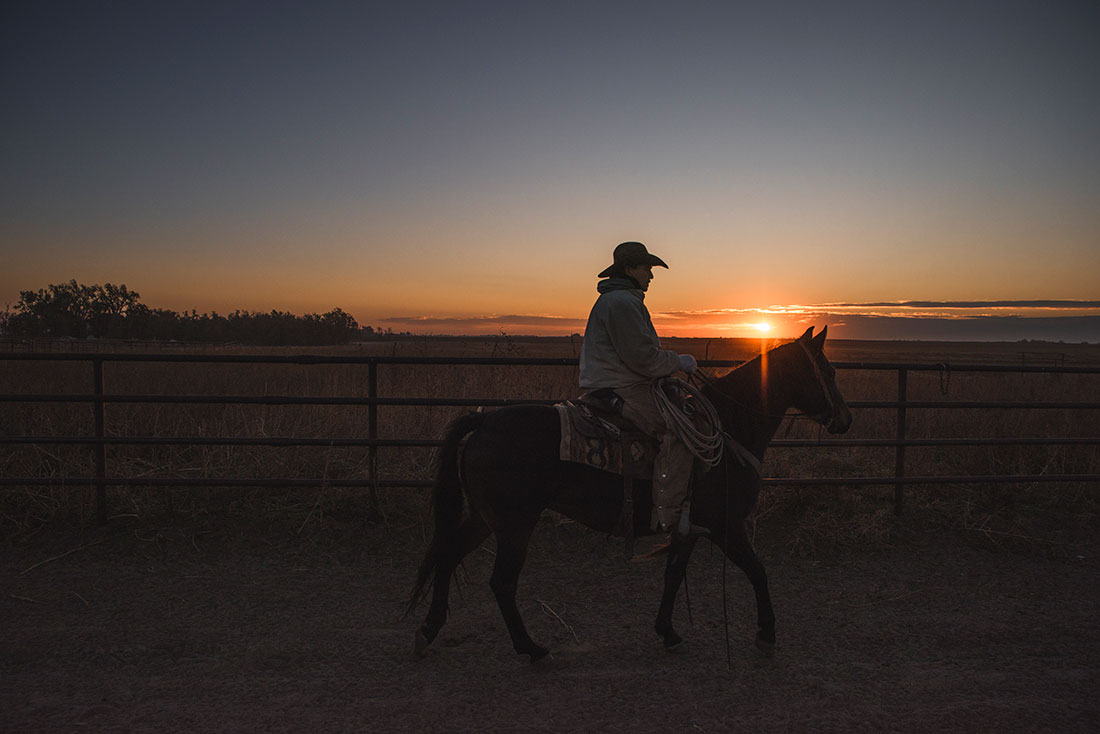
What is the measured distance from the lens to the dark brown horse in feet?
11.7

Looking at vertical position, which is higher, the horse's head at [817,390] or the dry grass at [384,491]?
the horse's head at [817,390]

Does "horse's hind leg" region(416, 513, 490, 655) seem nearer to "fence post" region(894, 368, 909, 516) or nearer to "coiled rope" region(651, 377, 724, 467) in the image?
"coiled rope" region(651, 377, 724, 467)

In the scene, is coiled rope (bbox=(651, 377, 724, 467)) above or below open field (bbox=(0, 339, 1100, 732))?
above

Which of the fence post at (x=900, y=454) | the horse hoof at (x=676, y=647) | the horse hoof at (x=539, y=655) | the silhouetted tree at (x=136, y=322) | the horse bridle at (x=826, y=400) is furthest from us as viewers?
the silhouetted tree at (x=136, y=322)

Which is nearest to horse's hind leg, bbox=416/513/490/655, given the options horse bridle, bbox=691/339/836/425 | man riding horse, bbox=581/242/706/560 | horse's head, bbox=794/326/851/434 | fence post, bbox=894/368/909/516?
man riding horse, bbox=581/242/706/560

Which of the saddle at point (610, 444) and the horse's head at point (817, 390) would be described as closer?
the saddle at point (610, 444)

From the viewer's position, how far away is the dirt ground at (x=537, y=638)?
2951mm

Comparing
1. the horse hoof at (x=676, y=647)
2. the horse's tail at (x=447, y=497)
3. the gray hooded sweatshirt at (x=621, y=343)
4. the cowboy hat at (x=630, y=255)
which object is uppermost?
the cowboy hat at (x=630, y=255)

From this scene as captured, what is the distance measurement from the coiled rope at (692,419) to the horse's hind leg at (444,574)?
A: 1358 mm

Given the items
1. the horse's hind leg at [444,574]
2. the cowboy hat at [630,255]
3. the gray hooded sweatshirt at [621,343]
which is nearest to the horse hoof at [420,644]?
the horse's hind leg at [444,574]

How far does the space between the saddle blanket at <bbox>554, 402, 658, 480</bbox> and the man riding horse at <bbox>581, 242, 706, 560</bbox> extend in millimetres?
64

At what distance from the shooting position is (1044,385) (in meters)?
15.0

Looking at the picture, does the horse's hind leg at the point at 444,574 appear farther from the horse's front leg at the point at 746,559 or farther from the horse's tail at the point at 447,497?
the horse's front leg at the point at 746,559

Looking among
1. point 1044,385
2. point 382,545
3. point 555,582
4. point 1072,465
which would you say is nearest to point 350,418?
point 382,545
